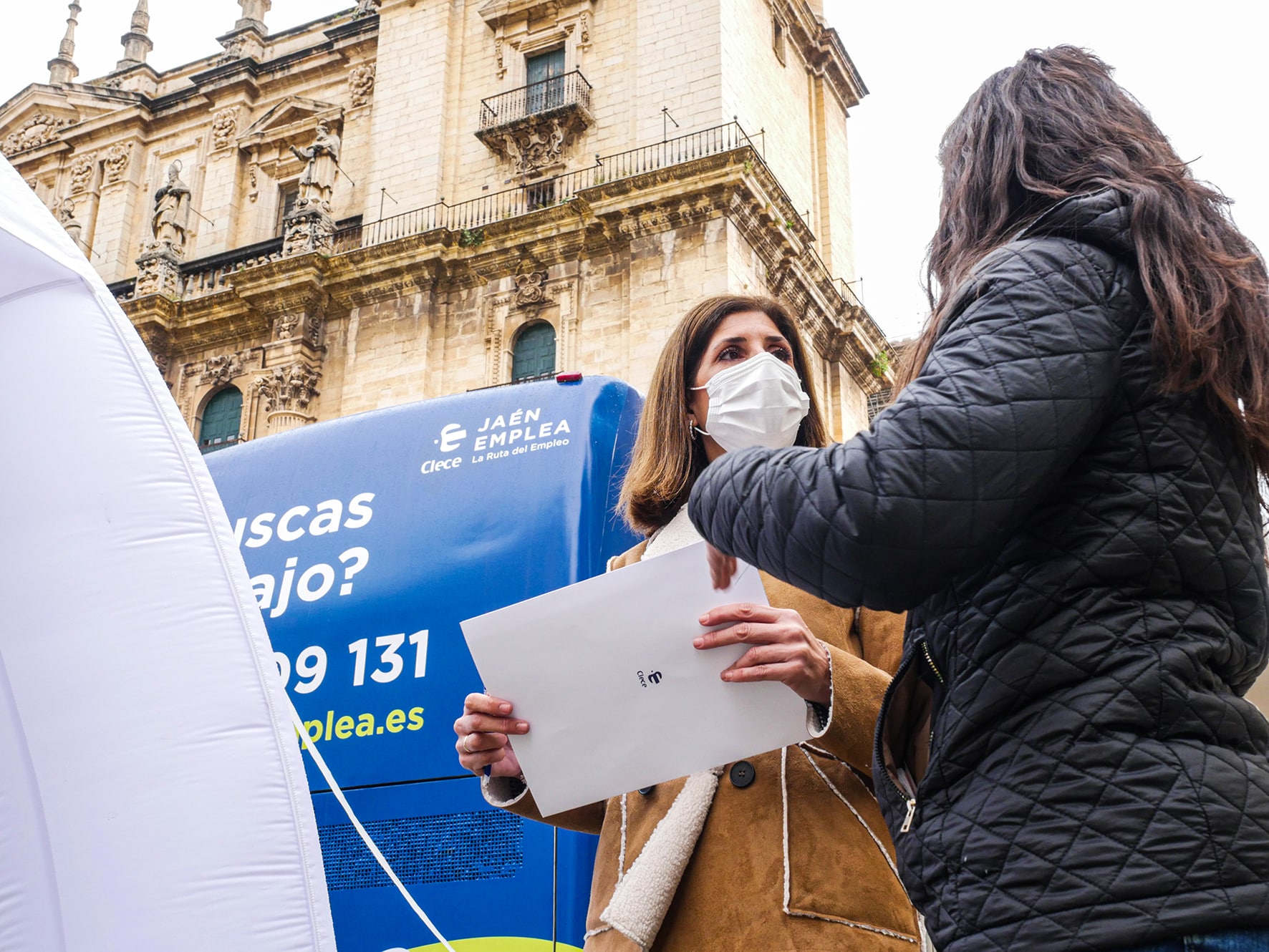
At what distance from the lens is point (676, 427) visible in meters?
2.86

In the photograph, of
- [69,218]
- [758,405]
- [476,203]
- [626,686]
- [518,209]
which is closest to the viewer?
[626,686]

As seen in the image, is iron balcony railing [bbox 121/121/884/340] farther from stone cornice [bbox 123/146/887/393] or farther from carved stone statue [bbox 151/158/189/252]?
carved stone statue [bbox 151/158/189/252]

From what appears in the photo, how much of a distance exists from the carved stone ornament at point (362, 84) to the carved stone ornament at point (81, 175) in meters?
7.61

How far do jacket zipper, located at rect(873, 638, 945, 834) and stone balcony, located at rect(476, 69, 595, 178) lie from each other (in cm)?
1987

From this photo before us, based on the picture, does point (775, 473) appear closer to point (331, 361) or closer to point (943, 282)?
point (943, 282)

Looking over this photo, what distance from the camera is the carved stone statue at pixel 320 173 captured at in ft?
72.0

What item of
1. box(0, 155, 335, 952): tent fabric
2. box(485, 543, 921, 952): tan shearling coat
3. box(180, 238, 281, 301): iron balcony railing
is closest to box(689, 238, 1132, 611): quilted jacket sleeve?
box(485, 543, 921, 952): tan shearling coat

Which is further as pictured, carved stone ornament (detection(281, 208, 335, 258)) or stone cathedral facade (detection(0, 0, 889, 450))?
carved stone ornament (detection(281, 208, 335, 258))

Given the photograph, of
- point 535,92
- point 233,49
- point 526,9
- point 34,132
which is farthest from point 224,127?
point 535,92

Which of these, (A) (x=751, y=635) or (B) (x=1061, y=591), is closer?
(B) (x=1061, y=591)

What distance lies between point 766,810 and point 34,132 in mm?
31414

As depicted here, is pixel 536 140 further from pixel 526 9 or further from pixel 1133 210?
pixel 1133 210

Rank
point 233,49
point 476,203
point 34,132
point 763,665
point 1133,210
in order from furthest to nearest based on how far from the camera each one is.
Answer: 1. point 34,132
2. point 233,49
3. point 476,203
4. point 763,665
5. point 1133,210

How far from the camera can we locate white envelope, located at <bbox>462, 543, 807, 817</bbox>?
1.99 metres
